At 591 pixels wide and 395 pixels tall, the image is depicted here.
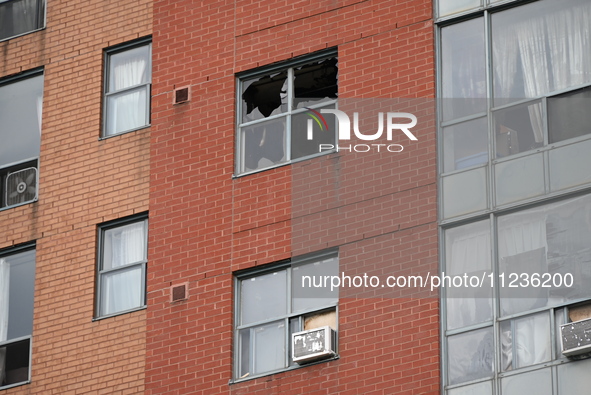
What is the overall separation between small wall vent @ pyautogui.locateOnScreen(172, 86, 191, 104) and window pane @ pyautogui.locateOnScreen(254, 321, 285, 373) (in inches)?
169

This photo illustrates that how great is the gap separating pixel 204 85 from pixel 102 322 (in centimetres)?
425

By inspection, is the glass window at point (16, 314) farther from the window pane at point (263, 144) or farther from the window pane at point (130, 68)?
the window pane at point (263, 144)

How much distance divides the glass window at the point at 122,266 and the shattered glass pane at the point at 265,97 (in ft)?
8.26

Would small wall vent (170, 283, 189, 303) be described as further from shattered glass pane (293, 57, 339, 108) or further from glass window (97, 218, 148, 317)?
shattered glass pane (293, 57, 339, 108)

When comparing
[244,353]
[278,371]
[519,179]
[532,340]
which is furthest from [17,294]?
[532,340]

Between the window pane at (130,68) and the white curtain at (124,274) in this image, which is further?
the window pane at (130,68)

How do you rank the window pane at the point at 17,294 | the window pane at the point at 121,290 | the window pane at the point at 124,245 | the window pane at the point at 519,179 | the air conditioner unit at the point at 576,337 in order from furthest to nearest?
the window pane at the point at 17,294, the window pane at the point at 124,245, the window pane at the point at 121,290, the window pane at the point at 519,179, the air conditioner unit at the point at 576,337

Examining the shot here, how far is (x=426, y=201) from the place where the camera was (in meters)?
25.5

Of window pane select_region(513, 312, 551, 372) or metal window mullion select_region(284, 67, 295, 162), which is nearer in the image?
window pane select_region(513, 312, 551, 372)

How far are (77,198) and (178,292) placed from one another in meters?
2.85

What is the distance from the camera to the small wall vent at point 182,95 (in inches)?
1113

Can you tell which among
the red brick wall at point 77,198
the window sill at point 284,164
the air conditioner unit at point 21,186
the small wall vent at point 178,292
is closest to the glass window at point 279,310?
the small wall vent at point 178,292

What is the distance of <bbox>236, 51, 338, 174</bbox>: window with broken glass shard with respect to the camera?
1069 inches

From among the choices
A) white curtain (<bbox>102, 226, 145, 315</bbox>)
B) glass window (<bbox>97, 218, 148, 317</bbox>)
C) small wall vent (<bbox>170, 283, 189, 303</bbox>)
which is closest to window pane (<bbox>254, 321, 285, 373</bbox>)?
small wall vent (<bbox>170, 283, 189, 303</bbox>)
